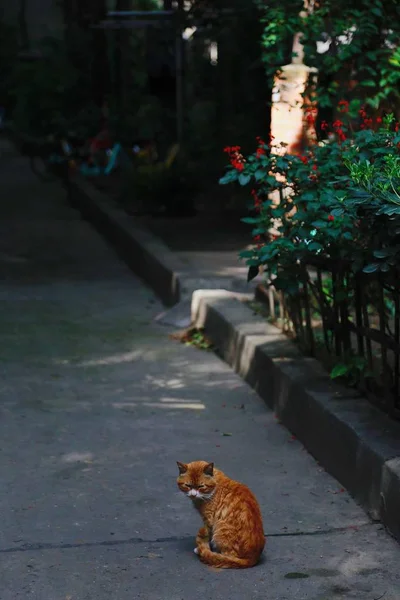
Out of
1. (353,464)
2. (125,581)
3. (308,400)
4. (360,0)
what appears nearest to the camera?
(125,581)

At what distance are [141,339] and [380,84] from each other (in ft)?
8.93

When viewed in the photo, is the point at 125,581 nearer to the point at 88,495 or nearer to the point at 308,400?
the point at 88,495

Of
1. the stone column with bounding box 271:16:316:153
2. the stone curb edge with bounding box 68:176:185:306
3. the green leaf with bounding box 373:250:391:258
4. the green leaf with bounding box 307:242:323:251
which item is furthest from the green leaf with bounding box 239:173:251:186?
the stone curb edge with bounding box 68:176:185:306

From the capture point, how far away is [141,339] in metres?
9.52

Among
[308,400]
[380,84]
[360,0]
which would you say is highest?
[360,0]

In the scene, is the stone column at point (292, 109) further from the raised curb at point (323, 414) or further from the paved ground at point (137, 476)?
the paved ground at point (137, 476)

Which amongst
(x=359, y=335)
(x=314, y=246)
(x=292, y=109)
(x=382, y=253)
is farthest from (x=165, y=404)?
(x=292, y=109)

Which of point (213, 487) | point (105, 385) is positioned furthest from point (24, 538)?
point (105, 385)

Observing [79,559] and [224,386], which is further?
[224,386]

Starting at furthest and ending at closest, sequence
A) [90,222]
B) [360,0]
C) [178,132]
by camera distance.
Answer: [178,132], [90,222], [360,0]

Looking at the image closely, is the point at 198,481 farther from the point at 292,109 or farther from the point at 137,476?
the point at 292,109

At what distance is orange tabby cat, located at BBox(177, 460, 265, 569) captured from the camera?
4.65 metres

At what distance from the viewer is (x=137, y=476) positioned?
5965 millimetres

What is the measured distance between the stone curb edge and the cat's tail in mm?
5847
